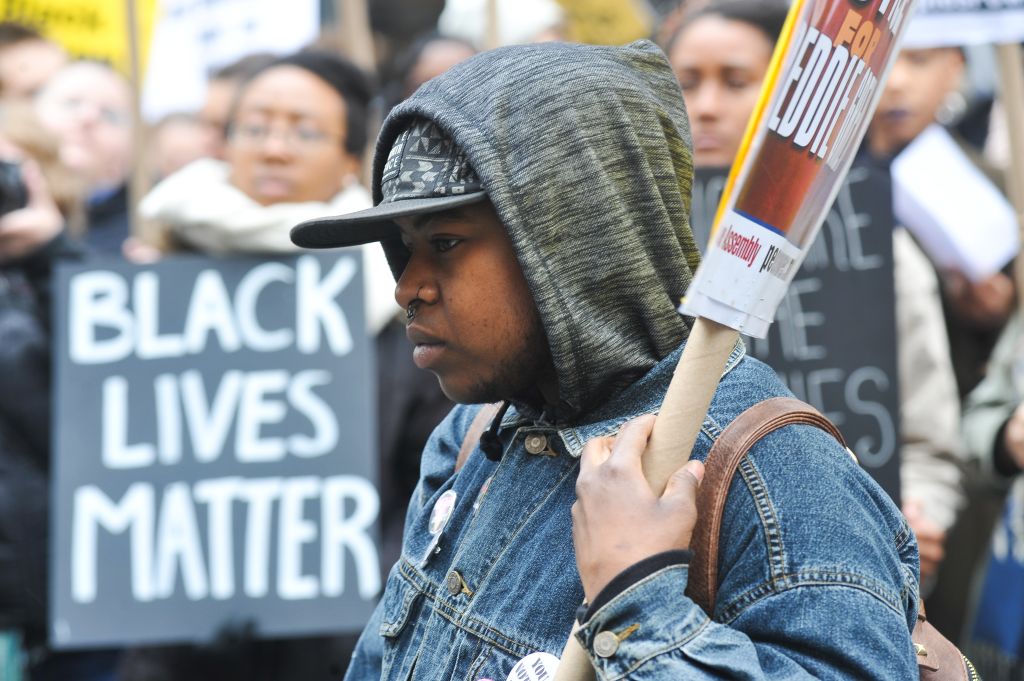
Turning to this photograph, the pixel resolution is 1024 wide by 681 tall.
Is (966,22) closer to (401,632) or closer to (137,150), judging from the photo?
(137,150)

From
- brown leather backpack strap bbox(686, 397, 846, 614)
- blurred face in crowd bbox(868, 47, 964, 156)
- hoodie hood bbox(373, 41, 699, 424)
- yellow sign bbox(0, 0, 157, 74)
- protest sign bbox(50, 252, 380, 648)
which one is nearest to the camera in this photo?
brown leather backpack strap bbox(686, 397, 846, 614)

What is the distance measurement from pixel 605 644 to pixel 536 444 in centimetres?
42

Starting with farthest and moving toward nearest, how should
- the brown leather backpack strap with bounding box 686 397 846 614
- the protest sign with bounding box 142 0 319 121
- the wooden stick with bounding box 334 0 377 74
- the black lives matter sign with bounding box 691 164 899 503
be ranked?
the protest sign with bounding box 142 0 319 121
the wooden stick with bounding box 334 0 377 74
the black lives matter sign with bounding box 691 164 899 503
the brown leather backpack strap with bounding box 686 397 846 614

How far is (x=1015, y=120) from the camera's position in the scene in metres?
4.10

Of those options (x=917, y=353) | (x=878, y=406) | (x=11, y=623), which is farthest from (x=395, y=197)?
(x=11, y=623)

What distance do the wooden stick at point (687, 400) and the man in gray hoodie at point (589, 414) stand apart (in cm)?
2

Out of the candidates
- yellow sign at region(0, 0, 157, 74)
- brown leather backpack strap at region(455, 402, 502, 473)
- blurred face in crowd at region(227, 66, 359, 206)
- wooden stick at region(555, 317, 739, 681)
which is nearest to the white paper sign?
blurred face in crowd at region(227, 66, 359, 206)

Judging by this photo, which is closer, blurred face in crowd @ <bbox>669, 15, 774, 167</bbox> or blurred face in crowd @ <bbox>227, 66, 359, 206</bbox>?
blurred face in crowd @ <bbox>669, 15, 774, 167</bbox>

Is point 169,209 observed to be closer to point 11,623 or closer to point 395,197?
point 11,623

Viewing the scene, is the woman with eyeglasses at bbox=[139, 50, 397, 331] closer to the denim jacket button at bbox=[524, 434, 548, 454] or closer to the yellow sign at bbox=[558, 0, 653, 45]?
the denim jacket button at bbox=[524, 434, 548, 454]

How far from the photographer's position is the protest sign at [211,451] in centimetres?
382

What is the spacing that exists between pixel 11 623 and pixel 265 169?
142cm

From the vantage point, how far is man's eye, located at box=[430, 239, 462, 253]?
183 centimetres

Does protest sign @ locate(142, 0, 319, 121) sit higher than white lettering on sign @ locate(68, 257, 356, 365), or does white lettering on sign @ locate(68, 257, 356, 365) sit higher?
protest sign @ locate(142, 0, 319, 121)
